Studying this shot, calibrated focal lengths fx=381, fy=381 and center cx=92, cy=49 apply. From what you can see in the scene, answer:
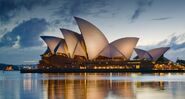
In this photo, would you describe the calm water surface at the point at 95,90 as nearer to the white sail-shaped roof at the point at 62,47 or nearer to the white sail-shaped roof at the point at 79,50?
A: the white sail-shaped roof at the point at 79,50

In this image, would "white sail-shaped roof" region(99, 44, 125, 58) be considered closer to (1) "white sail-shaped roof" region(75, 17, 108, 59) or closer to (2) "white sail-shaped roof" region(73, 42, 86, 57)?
(1) "white sail-shaped roof" region(75, 17, 108, 59)

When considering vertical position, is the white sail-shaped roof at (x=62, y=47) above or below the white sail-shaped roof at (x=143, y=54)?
above

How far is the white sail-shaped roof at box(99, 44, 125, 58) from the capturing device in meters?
93.9

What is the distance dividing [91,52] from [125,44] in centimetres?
890

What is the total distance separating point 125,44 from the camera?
3679 inches

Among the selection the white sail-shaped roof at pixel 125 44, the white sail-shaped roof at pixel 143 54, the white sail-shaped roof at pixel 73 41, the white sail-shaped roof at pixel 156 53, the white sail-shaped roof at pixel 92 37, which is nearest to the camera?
the white sail-shaped roof at pixel 92 37

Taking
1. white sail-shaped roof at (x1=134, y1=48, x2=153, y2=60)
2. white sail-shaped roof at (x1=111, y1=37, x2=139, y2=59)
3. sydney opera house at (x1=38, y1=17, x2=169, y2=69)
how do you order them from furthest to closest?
white sail-shaped roof at (x1=134, y1=48, x2=153, y2=60) → white sail-shaped roof at (x1=111, y1=37, x2=139, y2=59) → sydney opera house at (x1=38, y1=17, x2=169, y2=69)

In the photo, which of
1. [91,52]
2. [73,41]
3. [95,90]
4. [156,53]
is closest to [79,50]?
[91,52]

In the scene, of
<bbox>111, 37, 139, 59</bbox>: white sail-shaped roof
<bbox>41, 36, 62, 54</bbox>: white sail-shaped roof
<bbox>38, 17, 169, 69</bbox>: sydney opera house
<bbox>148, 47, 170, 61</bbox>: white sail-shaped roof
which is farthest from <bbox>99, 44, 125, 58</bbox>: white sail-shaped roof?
<bbox>148, 47, 170, 61</bbox>: white sail-shaped roof

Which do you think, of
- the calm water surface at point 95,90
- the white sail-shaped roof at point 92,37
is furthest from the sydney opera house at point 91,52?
the calm water surface at point 95,90

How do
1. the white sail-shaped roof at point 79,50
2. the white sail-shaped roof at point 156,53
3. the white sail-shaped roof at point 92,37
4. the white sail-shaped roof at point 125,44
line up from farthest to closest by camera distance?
the white sail-shaped roof at point 156,53 → the white sail-shaped roof at point 125,44 → the white sail-shaped roof at point 79,50 → the white sail-shaped roof at point 92,37

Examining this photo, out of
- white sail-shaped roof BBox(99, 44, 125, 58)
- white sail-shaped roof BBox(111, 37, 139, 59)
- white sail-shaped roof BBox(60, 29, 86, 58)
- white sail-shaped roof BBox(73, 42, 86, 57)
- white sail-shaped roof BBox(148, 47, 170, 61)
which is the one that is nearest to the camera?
white sail-shaped roof BBox(60, 29, 86, 58)

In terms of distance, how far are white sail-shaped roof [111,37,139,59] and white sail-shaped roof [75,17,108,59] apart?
525 cm

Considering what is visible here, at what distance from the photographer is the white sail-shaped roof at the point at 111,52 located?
93.9 m
